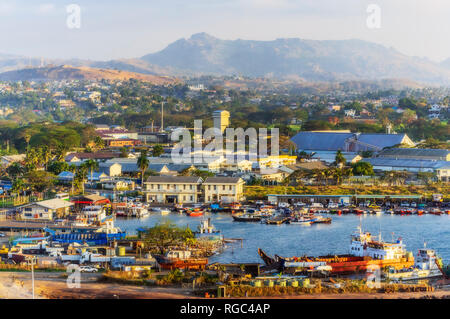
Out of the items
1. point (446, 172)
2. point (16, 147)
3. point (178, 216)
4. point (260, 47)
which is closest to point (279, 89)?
point (260, 47)

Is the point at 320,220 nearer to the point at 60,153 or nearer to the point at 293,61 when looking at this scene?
the point at 60,153

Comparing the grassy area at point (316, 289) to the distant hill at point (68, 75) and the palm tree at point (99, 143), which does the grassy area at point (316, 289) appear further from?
the distant hill at point (68, 75)

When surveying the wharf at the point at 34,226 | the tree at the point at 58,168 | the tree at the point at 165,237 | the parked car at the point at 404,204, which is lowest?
the parked car at the point at 404,204

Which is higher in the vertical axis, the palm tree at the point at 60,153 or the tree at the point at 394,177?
the palm tree at the point at 60,153

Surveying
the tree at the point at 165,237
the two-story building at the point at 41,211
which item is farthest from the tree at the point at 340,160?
the tree at the point at 165,237

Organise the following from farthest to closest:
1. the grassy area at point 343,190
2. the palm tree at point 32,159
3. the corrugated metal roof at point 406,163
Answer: the palm tree at point 32,159 < the corrugated metal roof at point 406,163 < the grassy area at point 343,190

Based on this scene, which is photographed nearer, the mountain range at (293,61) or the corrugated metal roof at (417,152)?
the corrugated metal roof at (417,152)

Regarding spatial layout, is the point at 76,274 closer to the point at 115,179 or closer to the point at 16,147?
the point at 115,179
